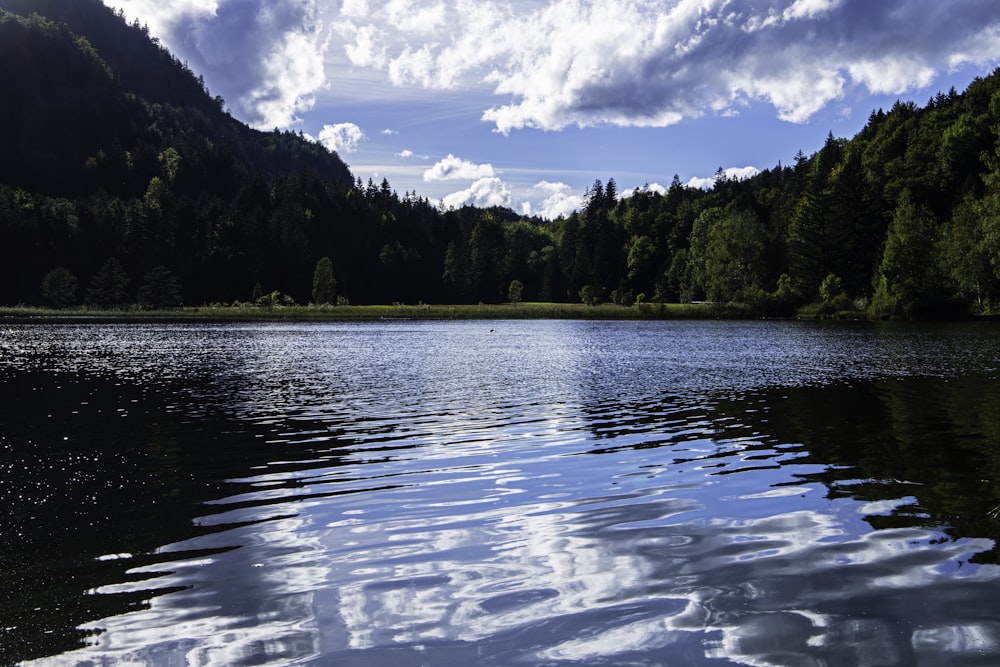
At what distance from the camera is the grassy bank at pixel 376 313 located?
150500mm

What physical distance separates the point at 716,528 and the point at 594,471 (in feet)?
16.5

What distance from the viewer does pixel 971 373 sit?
38.4 meters

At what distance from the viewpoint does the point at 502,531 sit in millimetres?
12062

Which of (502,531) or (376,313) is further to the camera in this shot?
(376,313)

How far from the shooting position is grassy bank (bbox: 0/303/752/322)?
150 metres

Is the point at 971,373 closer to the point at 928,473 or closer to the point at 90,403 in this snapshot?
the point at 928,473

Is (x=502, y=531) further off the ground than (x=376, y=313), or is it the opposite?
(x=376, y=313)

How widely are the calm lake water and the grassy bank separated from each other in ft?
402

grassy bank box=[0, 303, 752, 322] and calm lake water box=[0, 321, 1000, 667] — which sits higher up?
grassy bank box=[0, 303, 752, 322]

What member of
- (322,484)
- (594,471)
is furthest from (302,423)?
(594,471)

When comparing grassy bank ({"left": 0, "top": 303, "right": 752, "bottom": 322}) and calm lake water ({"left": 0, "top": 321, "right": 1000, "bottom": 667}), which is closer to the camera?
calm lake water ({"left": 0, "top": 321, "right": 1000, "bottom": 667})

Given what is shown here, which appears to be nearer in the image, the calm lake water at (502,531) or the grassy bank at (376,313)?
the calm lake water at (502,531)

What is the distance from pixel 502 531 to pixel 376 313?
16014 centimetres

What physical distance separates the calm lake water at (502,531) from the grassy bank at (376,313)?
122567mm
